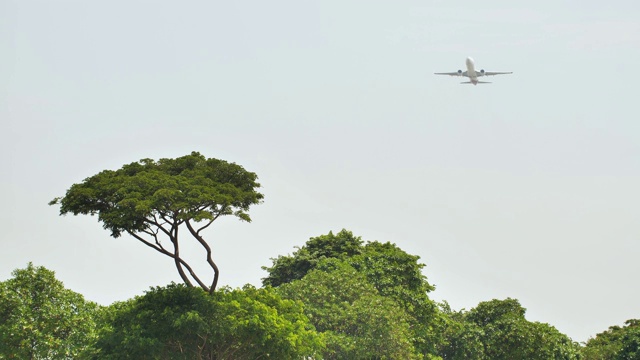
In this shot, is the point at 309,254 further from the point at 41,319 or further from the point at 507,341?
the point at 41,319

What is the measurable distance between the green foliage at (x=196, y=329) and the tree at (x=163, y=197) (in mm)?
1258

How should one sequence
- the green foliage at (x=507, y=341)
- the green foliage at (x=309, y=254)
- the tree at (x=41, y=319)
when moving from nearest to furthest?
1. the tree at (x=41, y=319)
2. the green foliage at (x=507, y=341)
3. the green foliage at (x=309, y=254)

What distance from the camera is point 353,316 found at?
62469 millimetres

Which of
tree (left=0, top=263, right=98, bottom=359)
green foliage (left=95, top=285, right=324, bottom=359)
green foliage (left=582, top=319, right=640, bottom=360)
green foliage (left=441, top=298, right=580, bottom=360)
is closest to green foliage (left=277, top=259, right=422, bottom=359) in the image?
green foliage (left=95, top=285, right=324, bottom=359)

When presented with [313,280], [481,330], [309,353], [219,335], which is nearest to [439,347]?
[481,330]

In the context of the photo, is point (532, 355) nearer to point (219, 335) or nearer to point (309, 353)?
point (309, 353)

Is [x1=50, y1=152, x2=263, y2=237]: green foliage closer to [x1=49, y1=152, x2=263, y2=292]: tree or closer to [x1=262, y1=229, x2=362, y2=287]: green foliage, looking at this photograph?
[x1=49, y1=152, x2=263, y2=292]: tree

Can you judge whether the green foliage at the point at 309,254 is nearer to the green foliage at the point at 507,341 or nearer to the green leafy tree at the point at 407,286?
the green leafy tree at the point at 407,286

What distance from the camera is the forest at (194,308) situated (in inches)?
1877

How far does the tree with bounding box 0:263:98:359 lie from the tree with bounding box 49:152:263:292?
7.44 metres

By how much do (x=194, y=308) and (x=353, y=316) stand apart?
15.6 meters

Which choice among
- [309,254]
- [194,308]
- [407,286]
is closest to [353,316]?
[407,286]

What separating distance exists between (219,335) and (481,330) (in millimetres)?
32578

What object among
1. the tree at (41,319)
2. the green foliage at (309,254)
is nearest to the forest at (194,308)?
the tree at (41,319)
